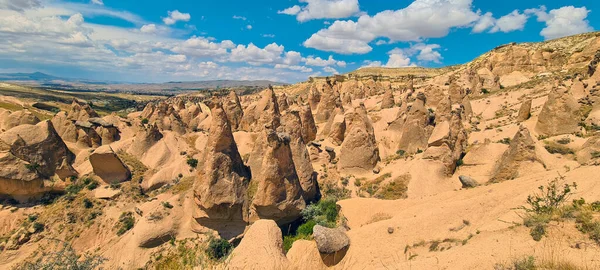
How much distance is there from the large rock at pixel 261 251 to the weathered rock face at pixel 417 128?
17.0m

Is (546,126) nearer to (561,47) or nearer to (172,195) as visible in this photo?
(172,195)

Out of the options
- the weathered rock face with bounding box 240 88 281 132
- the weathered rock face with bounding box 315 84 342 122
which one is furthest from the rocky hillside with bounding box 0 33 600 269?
the weathered rock face with bounding box 315 84 342 122

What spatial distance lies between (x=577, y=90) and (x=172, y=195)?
32220mm

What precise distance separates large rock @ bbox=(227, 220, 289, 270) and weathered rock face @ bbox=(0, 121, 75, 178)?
59.9 feet

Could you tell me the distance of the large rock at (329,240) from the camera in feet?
39.2

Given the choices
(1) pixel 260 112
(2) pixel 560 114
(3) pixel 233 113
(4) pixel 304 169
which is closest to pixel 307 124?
(1) pixel 260 112

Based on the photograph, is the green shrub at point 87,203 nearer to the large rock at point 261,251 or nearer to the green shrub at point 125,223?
the green shrub at point 125,223

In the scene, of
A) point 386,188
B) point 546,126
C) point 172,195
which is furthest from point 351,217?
point 546,126

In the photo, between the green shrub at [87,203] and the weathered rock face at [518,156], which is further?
the green shrub at [87,203]

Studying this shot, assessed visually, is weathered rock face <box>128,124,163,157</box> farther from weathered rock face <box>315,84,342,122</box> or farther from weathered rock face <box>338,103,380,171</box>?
weathered rock face <box>315,84,342,122</box>

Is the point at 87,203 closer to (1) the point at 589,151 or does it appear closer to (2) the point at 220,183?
(2) the point at 220,183

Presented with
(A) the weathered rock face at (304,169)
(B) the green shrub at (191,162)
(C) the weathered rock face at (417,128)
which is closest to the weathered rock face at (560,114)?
(C) the weathered rock face at (417,128)

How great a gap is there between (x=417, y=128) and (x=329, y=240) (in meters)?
16.9

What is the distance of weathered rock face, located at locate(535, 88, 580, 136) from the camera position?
20344mm
